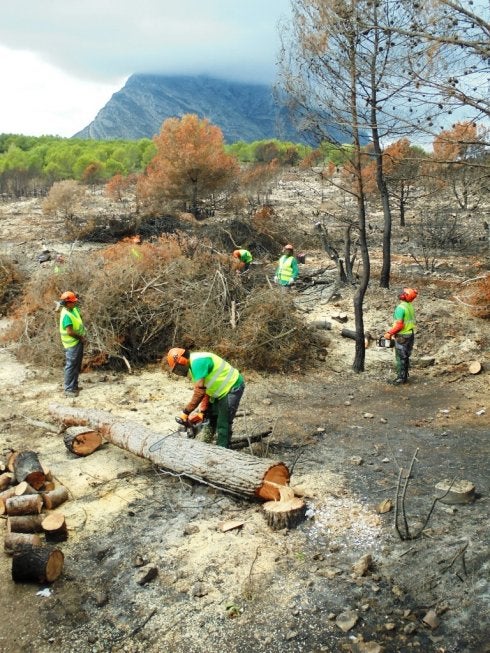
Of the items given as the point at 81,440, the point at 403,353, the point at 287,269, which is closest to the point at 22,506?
the point at 81,440

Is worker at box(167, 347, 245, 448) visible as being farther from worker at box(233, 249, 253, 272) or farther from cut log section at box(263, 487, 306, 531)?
worker at box(233, 249, 253, 272)

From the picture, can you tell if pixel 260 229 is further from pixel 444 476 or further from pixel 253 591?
pixel 253 591

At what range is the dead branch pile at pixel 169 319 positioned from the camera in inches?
391

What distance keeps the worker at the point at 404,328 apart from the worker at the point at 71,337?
15.7ft

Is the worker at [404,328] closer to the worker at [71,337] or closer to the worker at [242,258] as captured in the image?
the worker at [242,258]

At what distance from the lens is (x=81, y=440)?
261 inches

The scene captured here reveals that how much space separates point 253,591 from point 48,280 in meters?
8.97

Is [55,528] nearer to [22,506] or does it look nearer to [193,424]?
[22,506]

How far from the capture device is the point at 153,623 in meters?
4.04

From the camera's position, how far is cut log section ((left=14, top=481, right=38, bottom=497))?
5359 millimetres

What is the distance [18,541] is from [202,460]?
1.80 m

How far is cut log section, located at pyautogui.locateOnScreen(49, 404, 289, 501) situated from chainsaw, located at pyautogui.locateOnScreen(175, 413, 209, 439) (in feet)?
0.56

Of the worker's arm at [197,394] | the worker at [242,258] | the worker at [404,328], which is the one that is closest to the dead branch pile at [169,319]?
the worker at [242,258]

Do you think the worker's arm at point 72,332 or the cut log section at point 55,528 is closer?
the cut log section at point 55,528
